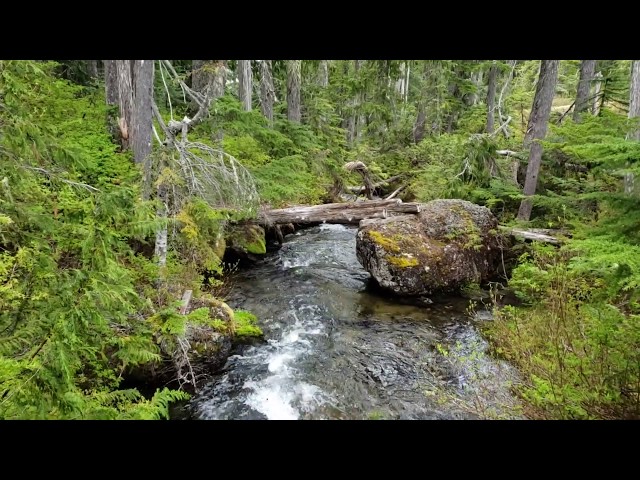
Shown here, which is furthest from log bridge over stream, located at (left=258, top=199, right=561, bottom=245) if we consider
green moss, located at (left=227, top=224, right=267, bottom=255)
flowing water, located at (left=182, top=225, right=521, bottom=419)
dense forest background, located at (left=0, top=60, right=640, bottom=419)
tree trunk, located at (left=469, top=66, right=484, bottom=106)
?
tree trunk, located at (left=469, top=66, right=484, bottom=106)

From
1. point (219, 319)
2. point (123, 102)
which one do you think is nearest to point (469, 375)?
point (219, 319)

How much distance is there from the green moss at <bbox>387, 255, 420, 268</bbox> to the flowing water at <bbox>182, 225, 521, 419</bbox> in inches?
32.7

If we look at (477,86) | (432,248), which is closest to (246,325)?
(432,248)

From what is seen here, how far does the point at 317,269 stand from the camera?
→ 411 inches

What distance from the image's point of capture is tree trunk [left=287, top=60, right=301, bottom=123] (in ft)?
45.0

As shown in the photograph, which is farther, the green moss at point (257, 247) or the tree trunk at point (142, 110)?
A: the green moss at point (257, 247)

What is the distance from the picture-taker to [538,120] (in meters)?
9.52

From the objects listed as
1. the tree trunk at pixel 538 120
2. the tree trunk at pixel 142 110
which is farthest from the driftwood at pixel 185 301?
the tree trunk at pixel 538 120

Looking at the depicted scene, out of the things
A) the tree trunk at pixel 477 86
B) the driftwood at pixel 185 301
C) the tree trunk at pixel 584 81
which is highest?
Answer: the tree trunk at pixel 477 86

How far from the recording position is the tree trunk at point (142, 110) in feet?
22.1

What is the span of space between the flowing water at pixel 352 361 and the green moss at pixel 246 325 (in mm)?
232

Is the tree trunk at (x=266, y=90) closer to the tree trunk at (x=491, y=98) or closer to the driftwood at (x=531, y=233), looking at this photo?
the driftwood at (x=531, y=233)

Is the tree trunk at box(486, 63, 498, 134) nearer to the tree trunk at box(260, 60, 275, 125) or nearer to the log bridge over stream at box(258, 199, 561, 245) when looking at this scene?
the log bridge over stream at box(258, 199, 561, 245)
